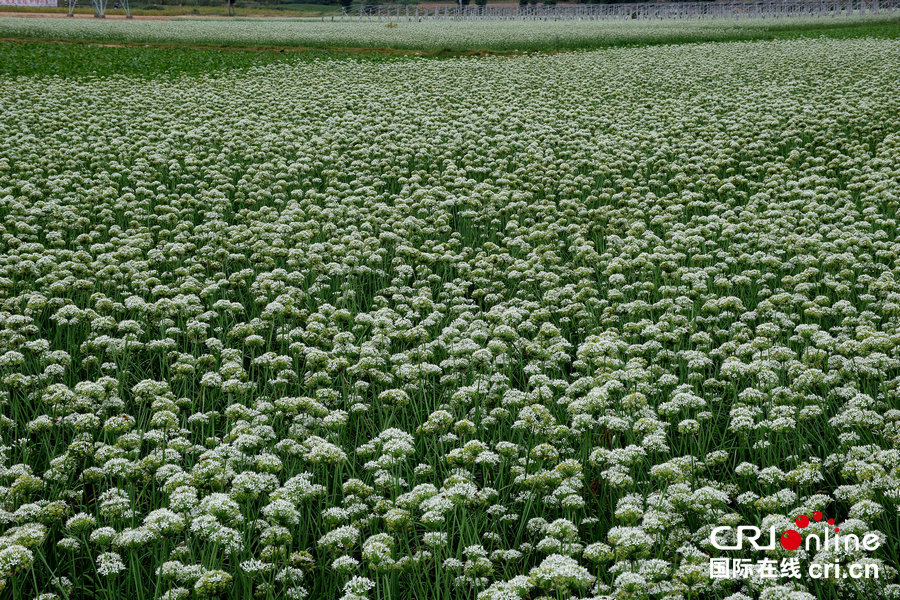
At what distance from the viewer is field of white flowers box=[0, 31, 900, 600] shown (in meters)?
4.61

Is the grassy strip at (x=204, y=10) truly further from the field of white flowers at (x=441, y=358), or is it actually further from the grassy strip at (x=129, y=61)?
the field of white flowers at (x=441, y=358)

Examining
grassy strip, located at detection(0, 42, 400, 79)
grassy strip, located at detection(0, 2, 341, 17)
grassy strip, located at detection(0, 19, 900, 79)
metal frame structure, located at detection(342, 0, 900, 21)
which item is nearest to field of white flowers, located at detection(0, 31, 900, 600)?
grassy strip, located at detection(0, 42, 400, 79)

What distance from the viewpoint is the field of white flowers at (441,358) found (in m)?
4.61

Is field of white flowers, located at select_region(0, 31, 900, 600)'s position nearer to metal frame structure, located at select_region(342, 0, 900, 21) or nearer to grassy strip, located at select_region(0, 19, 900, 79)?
grassy strip, located at select_region(0, 19, 900, 79)

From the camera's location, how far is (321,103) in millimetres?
23406

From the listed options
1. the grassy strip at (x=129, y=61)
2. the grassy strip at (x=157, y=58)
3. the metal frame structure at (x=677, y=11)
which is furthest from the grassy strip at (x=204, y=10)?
the grassy strip at (x=129, y=61)

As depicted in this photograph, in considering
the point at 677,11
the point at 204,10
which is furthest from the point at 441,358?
the point at 204,10

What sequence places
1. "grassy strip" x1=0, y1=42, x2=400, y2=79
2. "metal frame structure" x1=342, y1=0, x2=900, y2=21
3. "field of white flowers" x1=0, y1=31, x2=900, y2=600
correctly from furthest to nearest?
"metal frame structure" x1=342, y1=0, x2=900, y2=21
"grassy strip" x1=0, y1=42, x2=400, y2=79
"field of white flowers" x1=0, y1=31, x2=900, y2=600

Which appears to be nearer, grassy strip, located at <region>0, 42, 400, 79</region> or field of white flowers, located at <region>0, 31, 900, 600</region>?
field of white flowers, located at <region>0, 31, 900, 600</region>

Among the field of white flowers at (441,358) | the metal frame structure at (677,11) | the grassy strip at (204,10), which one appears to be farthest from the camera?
the grassy strip at (204,10)

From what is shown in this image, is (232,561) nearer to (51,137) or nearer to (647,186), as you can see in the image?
(647,186)

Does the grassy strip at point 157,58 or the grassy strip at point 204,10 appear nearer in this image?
the grassy strip at point 157,58

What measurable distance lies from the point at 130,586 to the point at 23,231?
7.74 metres

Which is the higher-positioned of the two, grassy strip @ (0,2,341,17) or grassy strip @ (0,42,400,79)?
grassy strip @ (0,2,341,17)
